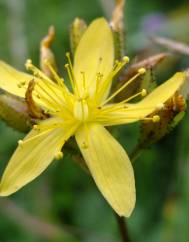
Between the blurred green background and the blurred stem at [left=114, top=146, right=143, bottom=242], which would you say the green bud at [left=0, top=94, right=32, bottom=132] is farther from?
the blurred green background

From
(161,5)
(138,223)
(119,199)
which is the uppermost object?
(119,199)

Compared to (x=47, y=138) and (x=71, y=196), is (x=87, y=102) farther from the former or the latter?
(x=71, y=196)

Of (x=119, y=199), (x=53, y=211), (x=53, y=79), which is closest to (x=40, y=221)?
(x=53, y=211)

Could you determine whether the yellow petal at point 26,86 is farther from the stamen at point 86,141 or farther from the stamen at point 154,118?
the stamen at point 154,118

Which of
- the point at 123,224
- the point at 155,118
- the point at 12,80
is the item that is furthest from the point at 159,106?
the point at 12,80

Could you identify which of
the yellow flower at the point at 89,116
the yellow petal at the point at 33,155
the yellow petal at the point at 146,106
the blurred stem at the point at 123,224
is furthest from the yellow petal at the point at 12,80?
the blurred stem at the point at 123,224

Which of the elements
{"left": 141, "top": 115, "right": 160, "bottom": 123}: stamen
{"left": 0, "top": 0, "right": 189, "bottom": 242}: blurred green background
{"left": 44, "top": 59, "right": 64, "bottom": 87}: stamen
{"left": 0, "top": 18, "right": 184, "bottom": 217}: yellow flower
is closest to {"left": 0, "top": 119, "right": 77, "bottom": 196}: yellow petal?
{"left": 0, "top": 18, "right": 184, "bottom": 217}: yellow flower
